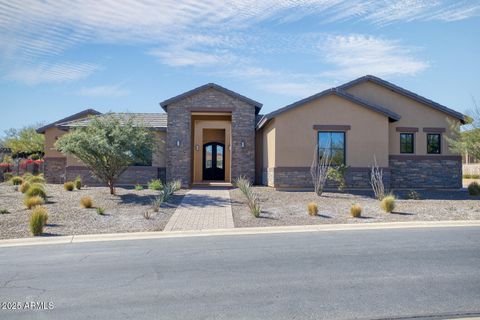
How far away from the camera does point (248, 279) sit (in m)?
6.59

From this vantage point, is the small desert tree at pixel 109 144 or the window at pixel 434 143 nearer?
the small desert tree at pixel 109 144

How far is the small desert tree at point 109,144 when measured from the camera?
1684 centimetres

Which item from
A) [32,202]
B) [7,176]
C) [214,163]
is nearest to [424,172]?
[214,163]

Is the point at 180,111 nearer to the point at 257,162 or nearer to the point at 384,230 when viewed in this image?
the point at 257,162

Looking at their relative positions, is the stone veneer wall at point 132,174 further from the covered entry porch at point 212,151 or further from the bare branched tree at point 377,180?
the bare branched tree at point 377,180

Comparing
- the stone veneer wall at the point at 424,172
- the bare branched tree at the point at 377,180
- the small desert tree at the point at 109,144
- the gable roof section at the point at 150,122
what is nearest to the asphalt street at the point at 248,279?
the bare branched tree at the point at 377,180

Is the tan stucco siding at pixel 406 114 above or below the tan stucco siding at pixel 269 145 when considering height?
above

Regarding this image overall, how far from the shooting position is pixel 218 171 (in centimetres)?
2992

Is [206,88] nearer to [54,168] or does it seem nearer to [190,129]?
[190,129]

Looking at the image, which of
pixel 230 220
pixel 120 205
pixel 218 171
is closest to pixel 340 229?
pixel 230 220

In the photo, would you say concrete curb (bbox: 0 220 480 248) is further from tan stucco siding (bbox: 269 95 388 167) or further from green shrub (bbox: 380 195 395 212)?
tan stucco siding (bbox: 269 95 388 167)

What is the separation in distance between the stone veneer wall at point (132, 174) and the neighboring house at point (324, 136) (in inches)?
2.2

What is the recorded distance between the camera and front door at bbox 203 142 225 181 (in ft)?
97.7

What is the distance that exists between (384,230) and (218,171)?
1964 centimetres
